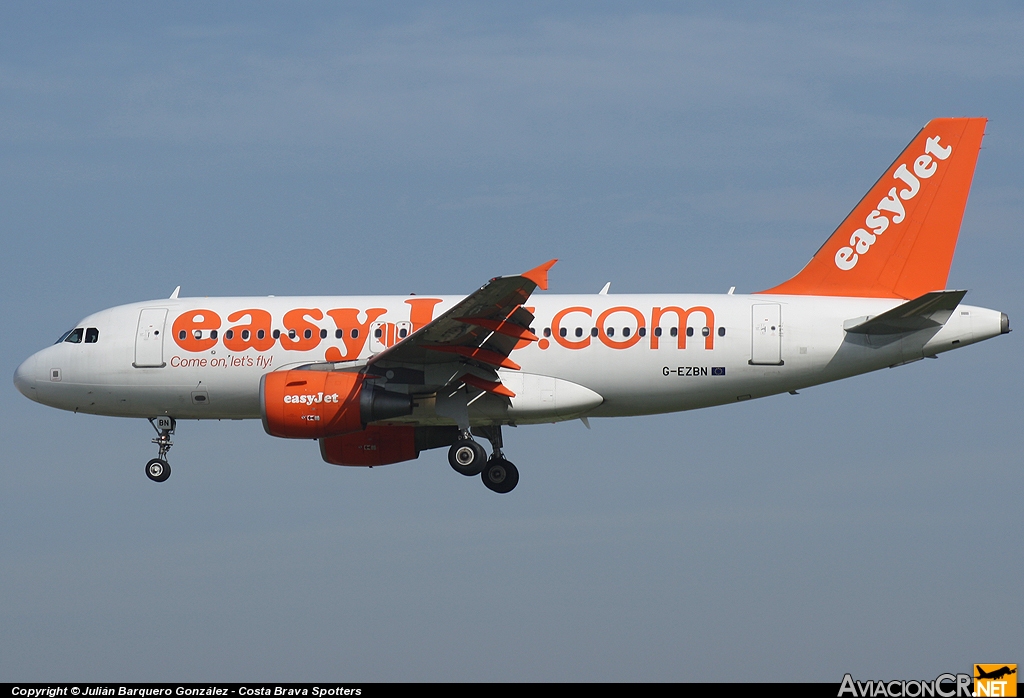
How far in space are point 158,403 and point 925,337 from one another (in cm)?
1823

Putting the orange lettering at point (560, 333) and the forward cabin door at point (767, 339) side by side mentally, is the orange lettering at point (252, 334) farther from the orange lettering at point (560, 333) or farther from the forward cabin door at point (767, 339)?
the forward cabin door at point (767, 339)

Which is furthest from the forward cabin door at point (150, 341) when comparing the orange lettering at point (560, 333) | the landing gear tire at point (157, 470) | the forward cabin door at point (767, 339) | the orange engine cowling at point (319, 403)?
the forward cabin door at point (767, 339)

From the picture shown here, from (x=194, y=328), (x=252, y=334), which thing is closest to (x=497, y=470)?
(x=252, y=334)

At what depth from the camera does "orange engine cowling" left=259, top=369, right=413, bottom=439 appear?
3238 cm

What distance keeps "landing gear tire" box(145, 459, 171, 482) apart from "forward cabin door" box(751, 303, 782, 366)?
1476cm

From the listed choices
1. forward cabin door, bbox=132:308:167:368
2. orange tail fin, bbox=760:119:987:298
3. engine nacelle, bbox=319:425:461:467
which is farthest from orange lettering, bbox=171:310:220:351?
orange tail fin, bbox=760:119:987:298

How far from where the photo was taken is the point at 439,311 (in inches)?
1372

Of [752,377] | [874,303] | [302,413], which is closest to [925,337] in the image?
[874,303]

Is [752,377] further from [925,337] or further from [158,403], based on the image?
[158,403]

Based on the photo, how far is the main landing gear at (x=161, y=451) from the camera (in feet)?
119

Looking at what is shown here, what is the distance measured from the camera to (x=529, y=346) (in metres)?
33.8

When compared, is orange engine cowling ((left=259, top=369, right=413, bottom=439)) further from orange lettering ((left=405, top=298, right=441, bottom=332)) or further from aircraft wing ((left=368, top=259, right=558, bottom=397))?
orange lettering ((left=405, top=298, right=441, bottom=332))

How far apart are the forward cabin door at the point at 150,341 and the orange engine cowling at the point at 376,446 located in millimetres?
4720

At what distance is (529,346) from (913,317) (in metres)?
8.62
